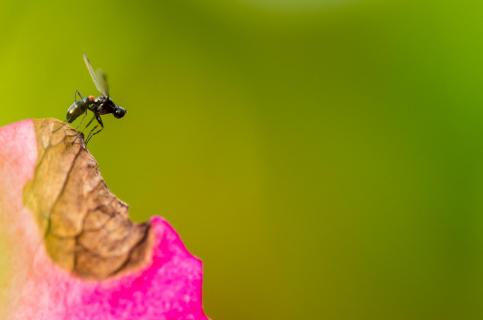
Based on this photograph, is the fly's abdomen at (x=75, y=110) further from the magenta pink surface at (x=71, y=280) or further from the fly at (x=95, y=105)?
the magenta pink surface at (x=71, y=280)

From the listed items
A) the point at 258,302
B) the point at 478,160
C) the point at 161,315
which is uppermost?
the point at 478,160

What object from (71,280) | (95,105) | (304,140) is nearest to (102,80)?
(95,105)

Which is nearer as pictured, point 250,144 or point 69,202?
point 69,202

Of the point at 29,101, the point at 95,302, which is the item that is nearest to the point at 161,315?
the point at 95,302

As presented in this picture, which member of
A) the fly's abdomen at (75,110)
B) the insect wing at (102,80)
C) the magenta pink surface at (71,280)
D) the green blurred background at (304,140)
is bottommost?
the magenta pink surface at (71,280)

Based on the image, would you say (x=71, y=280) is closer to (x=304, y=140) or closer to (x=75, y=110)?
(x=75, y=110)

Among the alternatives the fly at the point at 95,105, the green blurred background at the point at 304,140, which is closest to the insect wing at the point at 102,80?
the fly at the point at 95,105

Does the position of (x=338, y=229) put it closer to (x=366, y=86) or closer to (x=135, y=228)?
(x=366, y=86)
